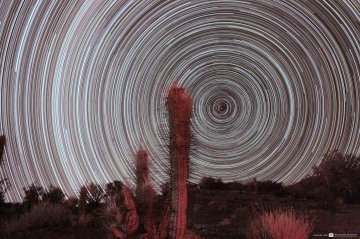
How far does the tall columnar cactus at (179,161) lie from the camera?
10695 millimetres

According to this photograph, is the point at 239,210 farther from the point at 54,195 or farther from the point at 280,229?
the point at 54,195

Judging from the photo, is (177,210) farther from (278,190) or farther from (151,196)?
(278,190)

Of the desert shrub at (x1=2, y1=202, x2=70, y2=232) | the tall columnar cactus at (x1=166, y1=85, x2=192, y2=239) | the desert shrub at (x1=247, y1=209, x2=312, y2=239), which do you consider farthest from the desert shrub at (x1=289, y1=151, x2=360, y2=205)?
the desert shrub at (x1=2, y1=202, x2=70, y2=232)

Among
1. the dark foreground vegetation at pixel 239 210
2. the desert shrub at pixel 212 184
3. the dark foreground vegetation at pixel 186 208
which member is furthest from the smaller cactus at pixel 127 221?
the desert shrub at pixel 212 184

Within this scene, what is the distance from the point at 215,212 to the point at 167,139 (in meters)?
8.23

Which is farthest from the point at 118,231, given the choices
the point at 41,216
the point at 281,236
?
the point at 41,216

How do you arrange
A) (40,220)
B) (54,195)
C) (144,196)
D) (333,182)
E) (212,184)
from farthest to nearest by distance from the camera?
1. (212,184)
2. (54,195)
3. (333,182)
4. (40,220)
5. (144,196)

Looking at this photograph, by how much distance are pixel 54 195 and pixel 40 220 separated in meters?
8.90

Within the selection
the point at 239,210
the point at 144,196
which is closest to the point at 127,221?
the point at 144,196

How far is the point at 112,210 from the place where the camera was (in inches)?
477

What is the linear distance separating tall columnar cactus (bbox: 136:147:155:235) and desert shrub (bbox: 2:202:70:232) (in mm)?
5082

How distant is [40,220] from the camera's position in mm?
16703

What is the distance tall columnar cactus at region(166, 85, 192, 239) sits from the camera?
1070 centimetres

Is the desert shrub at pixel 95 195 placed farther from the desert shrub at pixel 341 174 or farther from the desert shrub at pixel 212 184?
the desert shrub at pixel 341 174
